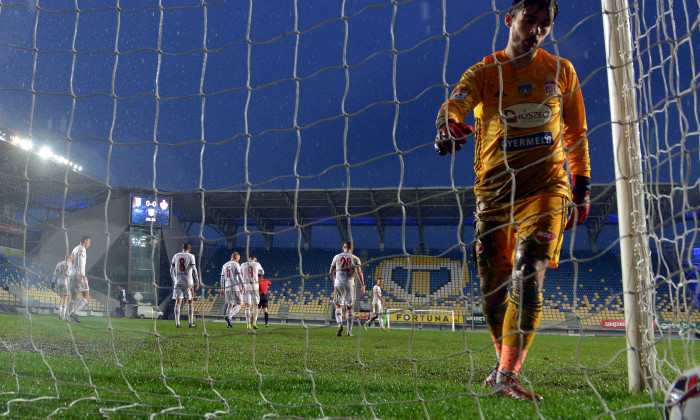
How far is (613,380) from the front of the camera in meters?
3.73

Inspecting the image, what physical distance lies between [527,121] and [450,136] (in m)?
0.62

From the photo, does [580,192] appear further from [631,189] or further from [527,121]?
[527,121]

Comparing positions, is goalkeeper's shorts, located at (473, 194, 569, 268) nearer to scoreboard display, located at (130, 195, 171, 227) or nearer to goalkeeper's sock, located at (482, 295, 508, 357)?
goalkeeper's sock, located at (482, 295, 508, 357)

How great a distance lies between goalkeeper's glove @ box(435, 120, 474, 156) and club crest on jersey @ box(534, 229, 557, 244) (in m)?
0.62

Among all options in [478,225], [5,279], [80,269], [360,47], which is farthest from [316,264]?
[478,225]

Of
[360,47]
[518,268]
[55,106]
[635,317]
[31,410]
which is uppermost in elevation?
[360,47]

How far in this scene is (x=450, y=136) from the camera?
228 cm

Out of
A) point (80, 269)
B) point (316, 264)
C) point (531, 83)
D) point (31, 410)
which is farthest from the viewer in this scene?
point (316, 264)

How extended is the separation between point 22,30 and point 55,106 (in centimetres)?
1278

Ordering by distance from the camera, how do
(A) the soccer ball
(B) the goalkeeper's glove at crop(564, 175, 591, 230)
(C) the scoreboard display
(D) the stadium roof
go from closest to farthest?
(A) the soccer ball < (B) the goalkeeper's glove at crop(564, 175, 591, 230) < (C) the scoreboard display < (D) the stadium roof

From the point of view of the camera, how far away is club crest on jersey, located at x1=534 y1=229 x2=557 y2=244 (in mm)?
2451

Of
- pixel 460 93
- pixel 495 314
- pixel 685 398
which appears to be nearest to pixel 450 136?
pixel 460 93

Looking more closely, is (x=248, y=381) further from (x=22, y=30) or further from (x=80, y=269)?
(x=22, y=30)

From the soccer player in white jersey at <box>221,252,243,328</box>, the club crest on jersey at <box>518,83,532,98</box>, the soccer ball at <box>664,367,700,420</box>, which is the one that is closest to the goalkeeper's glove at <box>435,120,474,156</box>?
the club crest on jersey at <box>518,83,532,98</box>
